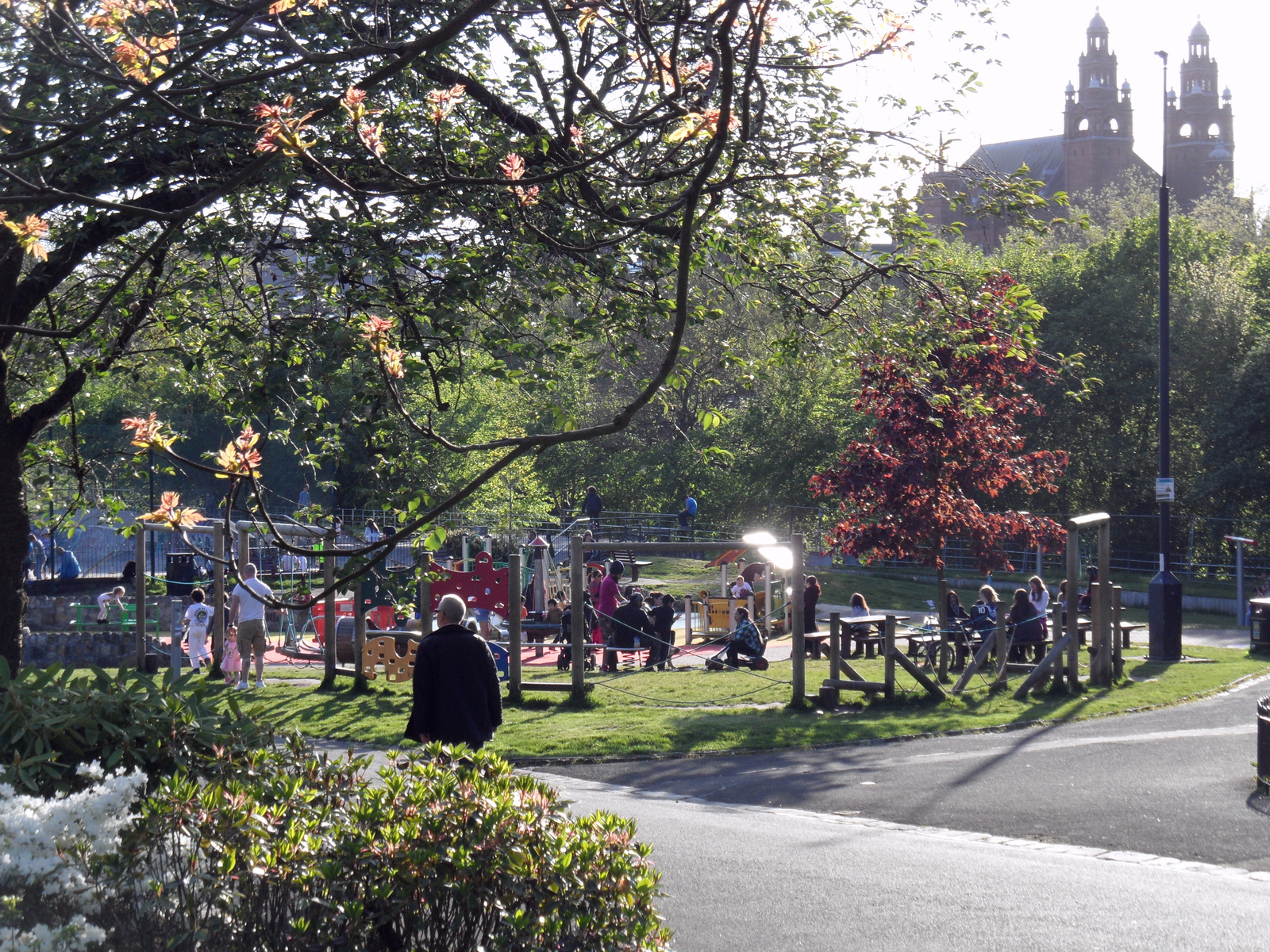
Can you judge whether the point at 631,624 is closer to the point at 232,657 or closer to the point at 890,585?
the point at 232,657

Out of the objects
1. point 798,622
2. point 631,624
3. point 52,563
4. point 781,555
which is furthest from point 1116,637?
point 52,563

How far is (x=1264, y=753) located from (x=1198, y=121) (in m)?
112

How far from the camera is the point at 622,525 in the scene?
131 ft

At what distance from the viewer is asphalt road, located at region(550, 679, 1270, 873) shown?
8758mm

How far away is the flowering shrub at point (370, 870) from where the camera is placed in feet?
12.4

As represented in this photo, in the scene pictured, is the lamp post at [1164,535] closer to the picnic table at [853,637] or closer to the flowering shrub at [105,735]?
the picnic table at [853,637]

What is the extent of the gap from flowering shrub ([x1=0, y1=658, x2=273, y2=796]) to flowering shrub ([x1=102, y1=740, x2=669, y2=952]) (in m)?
0.22

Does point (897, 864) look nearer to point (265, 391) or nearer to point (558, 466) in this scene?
point (265, 391)

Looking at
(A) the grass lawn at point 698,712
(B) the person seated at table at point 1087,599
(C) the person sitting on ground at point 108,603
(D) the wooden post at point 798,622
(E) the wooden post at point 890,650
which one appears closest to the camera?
(A) the grass lawn at point 698,712

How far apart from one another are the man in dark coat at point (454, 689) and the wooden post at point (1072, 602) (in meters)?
9.48

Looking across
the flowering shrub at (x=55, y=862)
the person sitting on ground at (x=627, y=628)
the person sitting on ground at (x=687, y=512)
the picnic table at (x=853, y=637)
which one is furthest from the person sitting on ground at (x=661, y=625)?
the person sitting on ground at (x=687, y=512)

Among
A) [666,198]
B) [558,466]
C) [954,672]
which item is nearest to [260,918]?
[666,198]

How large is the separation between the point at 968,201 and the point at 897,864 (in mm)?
5599

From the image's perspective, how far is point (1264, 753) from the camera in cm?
1020
